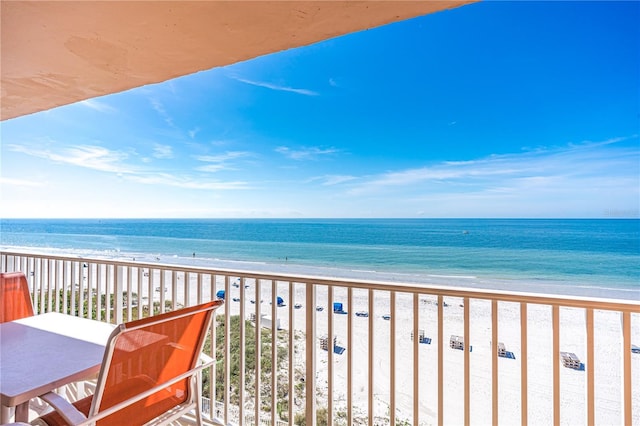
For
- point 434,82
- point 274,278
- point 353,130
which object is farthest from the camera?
point 353,130

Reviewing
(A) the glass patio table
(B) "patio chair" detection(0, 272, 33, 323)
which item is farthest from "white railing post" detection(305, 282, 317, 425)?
(B) "patio chair" detection(0, 272, 33, 323)

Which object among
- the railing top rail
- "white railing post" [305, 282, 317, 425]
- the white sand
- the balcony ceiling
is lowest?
the white sand

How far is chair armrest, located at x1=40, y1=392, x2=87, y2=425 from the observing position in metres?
0.93

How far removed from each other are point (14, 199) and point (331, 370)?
27.0 meters

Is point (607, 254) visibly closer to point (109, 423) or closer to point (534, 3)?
point (534, 3)

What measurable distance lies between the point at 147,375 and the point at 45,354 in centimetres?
49

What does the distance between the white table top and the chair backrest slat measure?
18 centimetres

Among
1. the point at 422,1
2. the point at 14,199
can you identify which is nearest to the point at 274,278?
the point at 422,1

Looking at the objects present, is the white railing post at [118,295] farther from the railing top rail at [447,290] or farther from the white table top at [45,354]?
the white table top at [45,354]

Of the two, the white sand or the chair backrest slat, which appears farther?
the white sand

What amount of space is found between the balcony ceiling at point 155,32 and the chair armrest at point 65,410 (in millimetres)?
1389

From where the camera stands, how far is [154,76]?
1.71 m

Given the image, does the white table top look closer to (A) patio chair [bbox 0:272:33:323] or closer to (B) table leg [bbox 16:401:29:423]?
(B) table leg [bbox 16:401:29:423]

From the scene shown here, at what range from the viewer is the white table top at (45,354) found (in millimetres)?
980
